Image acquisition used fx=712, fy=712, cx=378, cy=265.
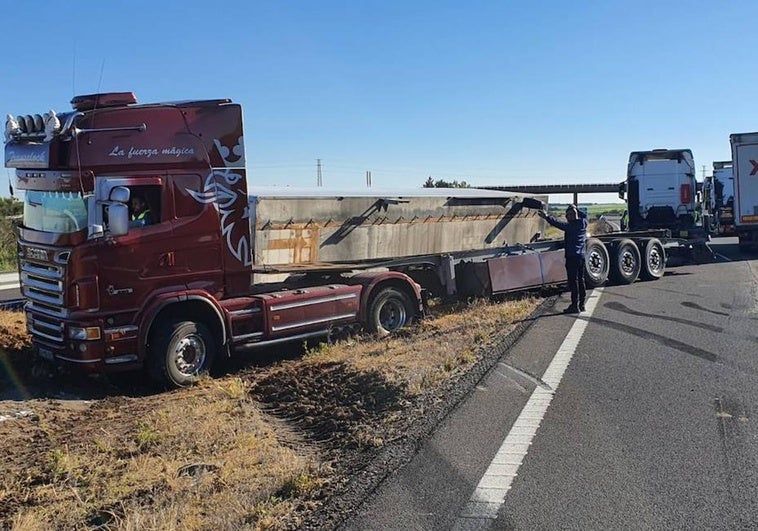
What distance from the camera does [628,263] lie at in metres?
16.2

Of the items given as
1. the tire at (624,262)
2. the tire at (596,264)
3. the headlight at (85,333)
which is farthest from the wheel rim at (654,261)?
the headlight at (85,333)

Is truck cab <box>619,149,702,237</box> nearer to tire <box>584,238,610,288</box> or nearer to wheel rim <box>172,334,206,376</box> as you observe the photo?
tire <box>584,238,610,288</box>

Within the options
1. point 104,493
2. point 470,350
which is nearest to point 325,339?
point 470,350

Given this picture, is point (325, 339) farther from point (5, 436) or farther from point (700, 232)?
point (700, 232)

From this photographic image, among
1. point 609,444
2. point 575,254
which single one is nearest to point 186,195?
point 609,444

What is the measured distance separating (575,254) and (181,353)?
22.6 feet

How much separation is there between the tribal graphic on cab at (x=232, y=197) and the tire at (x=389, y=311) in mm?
2378

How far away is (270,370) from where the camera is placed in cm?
943

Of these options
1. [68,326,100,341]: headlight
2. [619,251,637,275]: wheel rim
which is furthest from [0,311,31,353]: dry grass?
[619,251,637,275]: wheel rim

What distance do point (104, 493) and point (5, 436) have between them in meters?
2.30

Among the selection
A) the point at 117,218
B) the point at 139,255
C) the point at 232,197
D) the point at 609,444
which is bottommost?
the point at 609,444

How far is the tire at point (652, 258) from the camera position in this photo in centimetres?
1659

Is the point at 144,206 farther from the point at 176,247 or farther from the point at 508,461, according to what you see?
the point at 508,461

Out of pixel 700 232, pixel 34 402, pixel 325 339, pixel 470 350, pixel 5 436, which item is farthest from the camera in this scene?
pixel 700 232
